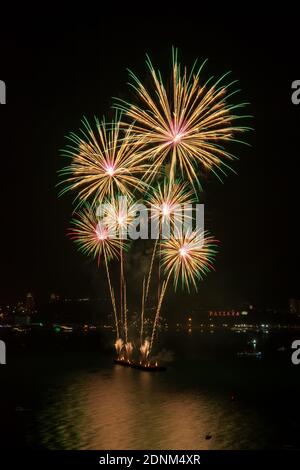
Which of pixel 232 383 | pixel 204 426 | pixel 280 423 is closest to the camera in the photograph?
pixel 204 426

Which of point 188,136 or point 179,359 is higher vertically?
point 188,136

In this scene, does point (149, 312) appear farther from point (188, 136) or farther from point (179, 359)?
point (188, 136)

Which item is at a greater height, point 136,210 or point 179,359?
point 136,210

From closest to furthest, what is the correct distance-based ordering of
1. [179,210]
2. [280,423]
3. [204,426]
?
[204,426] → [280,423] → [179,210]

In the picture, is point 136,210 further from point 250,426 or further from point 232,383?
point 232,383

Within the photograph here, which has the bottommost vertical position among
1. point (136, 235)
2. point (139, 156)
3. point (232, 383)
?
point (232, 383)

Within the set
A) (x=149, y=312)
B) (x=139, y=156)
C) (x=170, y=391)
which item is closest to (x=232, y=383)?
(x=170, y=391)
